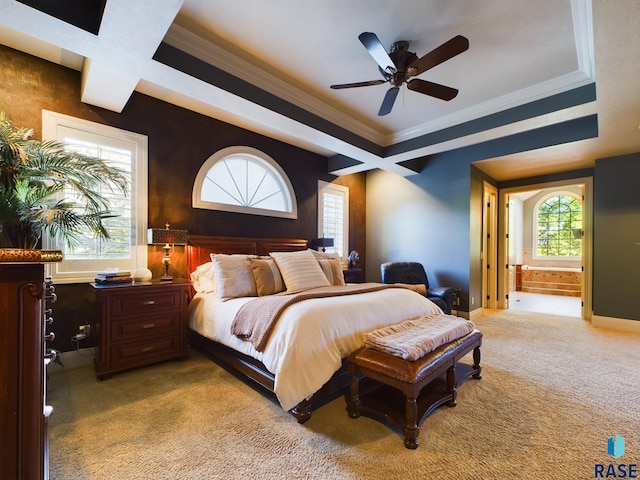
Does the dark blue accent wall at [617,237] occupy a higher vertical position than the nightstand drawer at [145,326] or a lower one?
higher

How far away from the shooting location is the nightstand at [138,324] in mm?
2559

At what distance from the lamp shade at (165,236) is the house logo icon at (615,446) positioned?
149 inches

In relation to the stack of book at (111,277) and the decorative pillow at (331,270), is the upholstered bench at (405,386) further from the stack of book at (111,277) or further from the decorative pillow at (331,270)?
the stack of book at (111,277)

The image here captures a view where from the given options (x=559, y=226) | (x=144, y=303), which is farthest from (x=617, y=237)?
(x=144, y=303)

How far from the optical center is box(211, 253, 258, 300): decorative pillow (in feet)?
9.50

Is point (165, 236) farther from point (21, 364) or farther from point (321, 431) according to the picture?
point (321, 431)

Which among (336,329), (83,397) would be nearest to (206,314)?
(83,397)

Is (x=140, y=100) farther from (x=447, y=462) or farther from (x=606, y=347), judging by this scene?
(x=606, y=347)

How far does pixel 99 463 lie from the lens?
1.59 m

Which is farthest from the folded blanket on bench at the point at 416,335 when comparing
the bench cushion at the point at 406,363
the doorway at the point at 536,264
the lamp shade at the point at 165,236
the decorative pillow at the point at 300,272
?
the doorway at the point at 536,264

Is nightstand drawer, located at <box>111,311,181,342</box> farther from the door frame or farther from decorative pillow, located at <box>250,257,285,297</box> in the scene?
the door frame

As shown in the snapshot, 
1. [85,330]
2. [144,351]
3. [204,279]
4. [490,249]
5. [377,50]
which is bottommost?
[144,351]

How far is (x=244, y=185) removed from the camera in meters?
4.34

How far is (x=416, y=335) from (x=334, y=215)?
369cm
